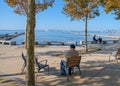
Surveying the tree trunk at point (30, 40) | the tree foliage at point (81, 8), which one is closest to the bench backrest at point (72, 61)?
the tree trunk at point (30, 40)

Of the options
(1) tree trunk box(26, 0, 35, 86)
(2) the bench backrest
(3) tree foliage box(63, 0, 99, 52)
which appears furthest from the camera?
(3) tree foliage box(63, 0, 99, 52)

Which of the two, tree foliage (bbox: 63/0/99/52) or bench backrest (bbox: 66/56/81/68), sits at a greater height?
tree foliage (bbox: 63/0/99/52)

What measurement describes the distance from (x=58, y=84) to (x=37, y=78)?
1556 mm

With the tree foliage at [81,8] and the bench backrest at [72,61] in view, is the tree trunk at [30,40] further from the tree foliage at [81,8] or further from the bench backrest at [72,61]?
the tree foliage at [81,8]

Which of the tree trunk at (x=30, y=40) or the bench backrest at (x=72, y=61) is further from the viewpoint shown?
the bench backrest at (x=72, y=61)

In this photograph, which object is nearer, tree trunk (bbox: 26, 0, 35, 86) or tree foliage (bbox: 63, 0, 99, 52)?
tree trunk (bbox: 26, 0, 35, 86)

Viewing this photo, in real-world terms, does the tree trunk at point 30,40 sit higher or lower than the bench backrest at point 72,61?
higher

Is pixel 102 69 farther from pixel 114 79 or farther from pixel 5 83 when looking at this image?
pixel 5 83

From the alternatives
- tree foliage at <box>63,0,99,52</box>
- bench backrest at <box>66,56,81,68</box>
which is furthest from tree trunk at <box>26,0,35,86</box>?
tree foliage at <box>63,0,99,52</box>

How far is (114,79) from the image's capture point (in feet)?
38.5

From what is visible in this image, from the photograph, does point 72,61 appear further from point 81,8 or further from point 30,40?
point 81,8

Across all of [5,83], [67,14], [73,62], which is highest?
[67,14]

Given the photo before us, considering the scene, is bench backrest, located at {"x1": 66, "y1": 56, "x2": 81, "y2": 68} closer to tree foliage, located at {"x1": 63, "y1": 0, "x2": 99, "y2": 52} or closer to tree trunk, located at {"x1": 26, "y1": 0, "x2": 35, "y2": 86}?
tree trunk, located at {"x1": 26, "y1": 0, "x2": 35, "y2": 86}

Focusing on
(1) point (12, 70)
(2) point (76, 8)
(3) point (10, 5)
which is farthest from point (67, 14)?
(1) point (12, 70)
